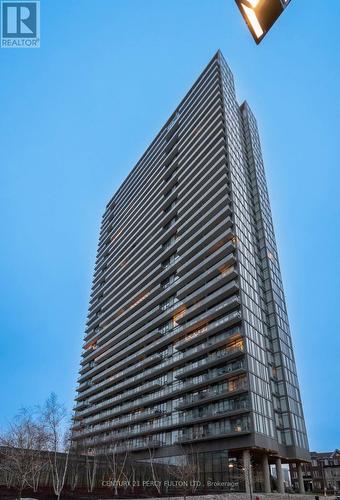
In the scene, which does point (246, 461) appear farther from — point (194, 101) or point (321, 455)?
point (321, 455)

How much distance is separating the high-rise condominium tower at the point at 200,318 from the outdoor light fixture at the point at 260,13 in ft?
177

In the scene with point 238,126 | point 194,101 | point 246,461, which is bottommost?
point 246,461

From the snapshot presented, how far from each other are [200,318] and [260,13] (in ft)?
208

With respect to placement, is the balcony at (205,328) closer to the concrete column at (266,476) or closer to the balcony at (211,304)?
the balcony at (211,304)

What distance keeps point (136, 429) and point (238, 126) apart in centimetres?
7411

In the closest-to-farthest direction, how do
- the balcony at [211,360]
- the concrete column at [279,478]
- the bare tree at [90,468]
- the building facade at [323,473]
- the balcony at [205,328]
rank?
the bare tree at [90,468], the concrete column at [279,478], the balcony at [211,360], the balcony at [205,328], the building facade at [323,473]

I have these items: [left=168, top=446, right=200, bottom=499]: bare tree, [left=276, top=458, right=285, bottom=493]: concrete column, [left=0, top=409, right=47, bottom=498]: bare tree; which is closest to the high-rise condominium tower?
[left=276, top=458, right=285, bottom=493]: concrete column

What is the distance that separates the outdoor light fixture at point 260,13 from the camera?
3.26 m

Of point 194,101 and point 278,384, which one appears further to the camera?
point 194,101

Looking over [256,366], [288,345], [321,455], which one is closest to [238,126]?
[288,345]

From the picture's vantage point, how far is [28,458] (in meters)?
42.1

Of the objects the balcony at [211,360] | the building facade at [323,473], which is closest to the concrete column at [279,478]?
the balcony at [211,360]

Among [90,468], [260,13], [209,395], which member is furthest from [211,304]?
[260,13]

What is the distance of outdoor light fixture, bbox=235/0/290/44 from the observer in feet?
10.7
